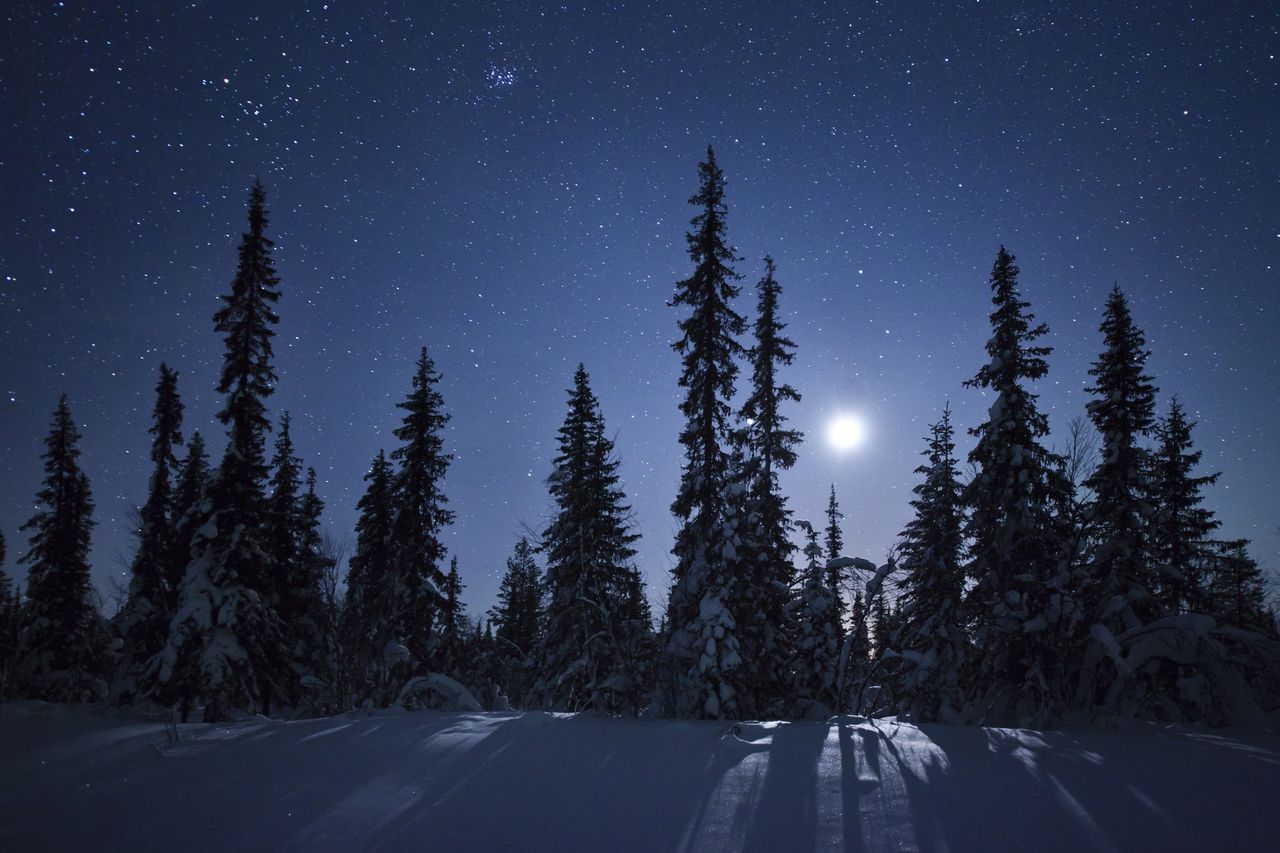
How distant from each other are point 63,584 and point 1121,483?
4451 cm

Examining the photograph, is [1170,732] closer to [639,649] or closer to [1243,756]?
[1243,756]

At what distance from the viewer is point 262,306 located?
2002 centimetres

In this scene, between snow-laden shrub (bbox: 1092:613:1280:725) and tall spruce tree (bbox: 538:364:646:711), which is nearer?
snow-laden shrub (bbox: 1092:613:1280:725)

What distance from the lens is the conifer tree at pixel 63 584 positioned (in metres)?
27.0

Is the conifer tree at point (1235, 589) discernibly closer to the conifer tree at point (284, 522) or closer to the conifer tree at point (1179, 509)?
the conifer tree at point (1179, 509)

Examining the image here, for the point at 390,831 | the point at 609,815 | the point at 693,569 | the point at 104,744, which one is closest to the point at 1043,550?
the point at 693,569

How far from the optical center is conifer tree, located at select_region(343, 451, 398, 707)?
663 inches

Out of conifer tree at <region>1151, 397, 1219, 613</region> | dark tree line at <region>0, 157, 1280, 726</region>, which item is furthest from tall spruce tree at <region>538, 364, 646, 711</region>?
conifer tree at <region>1151, 397, 1219, 613</region>

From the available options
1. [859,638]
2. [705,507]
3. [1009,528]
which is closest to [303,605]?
[705,507]

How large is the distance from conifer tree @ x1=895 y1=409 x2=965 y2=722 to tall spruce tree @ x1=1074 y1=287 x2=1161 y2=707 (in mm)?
3824

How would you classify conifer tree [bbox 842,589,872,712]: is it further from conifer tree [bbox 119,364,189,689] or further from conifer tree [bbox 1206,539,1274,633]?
conifer tree [bbox 119,364,189,689]

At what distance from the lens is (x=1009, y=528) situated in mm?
17656

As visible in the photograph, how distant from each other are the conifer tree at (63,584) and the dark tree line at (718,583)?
0.56ft

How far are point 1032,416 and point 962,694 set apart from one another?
894 cm
